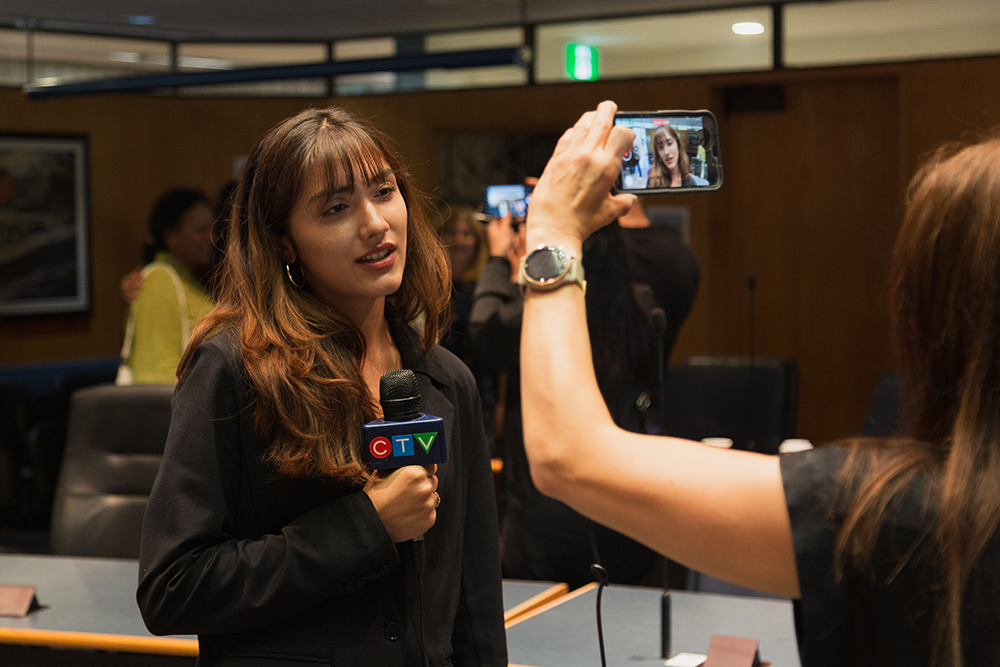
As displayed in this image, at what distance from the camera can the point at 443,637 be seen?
137cm

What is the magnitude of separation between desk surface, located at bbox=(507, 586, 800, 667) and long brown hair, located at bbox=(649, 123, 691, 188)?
106 cm

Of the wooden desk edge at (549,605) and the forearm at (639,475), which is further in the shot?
the wooden desk edge at (549,605)

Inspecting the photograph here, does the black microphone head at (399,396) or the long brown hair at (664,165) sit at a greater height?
the long brown hair at (664,165)

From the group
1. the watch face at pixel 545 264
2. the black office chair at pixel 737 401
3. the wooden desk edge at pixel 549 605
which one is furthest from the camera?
the black office chair at pixel 737 401

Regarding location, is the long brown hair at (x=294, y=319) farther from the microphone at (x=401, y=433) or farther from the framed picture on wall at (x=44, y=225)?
the framed picture on wall at (x=44, y=225)

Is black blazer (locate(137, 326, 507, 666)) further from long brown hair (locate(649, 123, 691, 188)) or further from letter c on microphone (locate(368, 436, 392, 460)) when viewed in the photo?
long brown hair (locate(649, 123, 691, 188))

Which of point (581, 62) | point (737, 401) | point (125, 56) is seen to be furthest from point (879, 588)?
point (125, 56)

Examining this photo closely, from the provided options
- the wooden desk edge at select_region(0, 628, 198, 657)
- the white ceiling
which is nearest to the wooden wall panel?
the white ceiling

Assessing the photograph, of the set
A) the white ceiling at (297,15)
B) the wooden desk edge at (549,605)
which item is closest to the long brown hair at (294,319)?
the wooden desk edge at (549,605)

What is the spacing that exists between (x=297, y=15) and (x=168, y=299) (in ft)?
9.87

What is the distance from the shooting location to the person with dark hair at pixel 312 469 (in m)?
1.24

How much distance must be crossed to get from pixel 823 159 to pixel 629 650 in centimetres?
436

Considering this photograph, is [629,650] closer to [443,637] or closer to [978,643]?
[443,637]

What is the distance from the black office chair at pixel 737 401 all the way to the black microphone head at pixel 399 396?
2.79m
